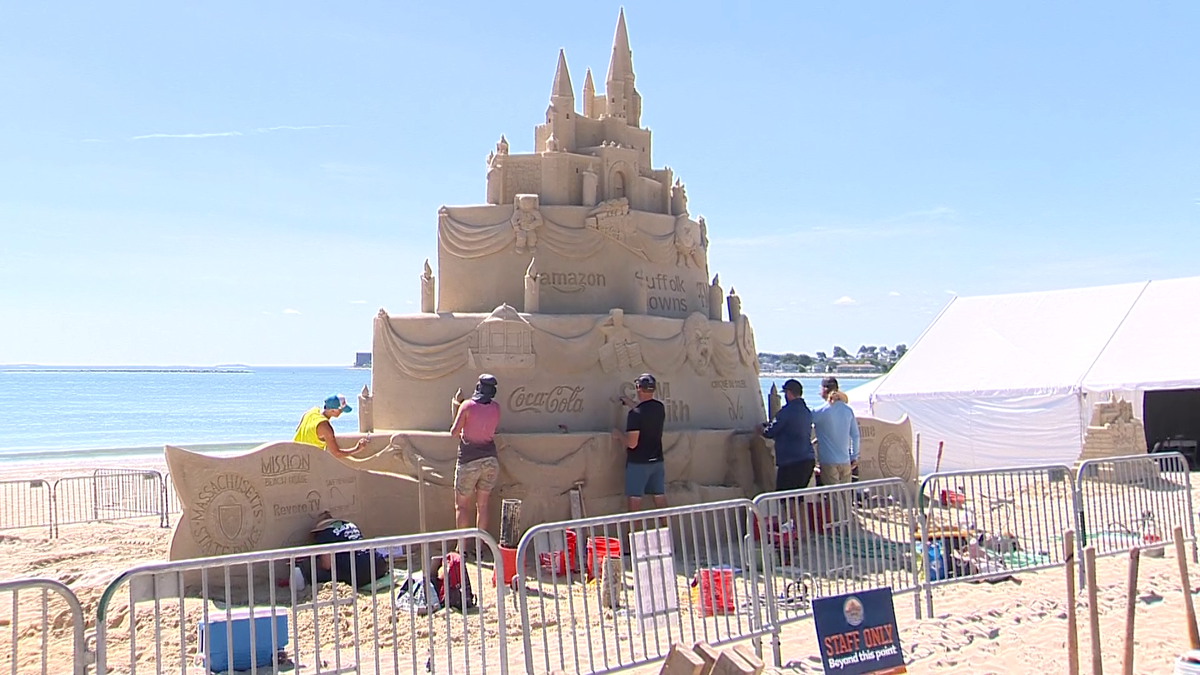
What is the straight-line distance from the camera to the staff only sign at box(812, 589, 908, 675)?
16.7ft

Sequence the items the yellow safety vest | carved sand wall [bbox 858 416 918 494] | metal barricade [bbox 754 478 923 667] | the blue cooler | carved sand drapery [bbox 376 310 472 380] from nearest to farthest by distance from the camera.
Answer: the blue cooler
metal barricade [bbox 754 478 923 667]
the yellow safety vest
carved sand drapery [bbox 376 310 472 380]
carved sand wall [bbox 858 416 918 494]

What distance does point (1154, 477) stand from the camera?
8875 mm

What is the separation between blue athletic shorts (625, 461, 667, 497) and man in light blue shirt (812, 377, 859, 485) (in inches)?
70.3

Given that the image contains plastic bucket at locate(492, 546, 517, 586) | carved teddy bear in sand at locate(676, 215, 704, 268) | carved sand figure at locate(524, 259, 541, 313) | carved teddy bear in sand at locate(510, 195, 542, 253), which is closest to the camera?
plastic bucket at locate(492, 546, 517, 586)

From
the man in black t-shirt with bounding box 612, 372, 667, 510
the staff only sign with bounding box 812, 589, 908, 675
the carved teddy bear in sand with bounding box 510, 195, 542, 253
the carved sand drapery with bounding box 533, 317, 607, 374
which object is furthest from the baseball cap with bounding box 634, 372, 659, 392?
the staff only sign with bounding box 812, 589, 908, 675

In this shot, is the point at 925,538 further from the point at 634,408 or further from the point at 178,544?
the point at 178,544

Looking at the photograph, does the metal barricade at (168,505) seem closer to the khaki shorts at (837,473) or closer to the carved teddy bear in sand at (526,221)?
the carved teddy bear in sand at (526,221)

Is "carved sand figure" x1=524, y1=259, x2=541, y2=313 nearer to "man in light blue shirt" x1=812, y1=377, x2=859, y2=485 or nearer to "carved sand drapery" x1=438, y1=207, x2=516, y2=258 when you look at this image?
"carved sand drapery" x1=438, y1=207, x2=516, y2=258

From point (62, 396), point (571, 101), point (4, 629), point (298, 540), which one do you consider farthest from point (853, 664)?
point (62, 396)

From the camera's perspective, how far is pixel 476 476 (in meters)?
9.07

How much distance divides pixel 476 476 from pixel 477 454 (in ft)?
0.71

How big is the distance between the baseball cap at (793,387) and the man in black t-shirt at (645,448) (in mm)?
1324

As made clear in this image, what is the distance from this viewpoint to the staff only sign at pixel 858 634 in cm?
510

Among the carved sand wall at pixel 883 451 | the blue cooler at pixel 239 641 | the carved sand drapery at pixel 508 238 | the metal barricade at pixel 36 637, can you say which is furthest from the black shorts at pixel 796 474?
the metal barricade at pixel 36 637
